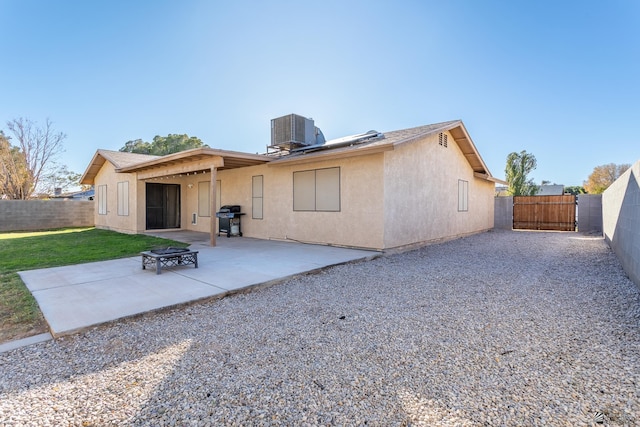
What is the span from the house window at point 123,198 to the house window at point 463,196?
13.6m

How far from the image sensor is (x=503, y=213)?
55.2ft

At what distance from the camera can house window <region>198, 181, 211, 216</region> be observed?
42.9 ft

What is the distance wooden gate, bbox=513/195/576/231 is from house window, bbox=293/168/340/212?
12464mm

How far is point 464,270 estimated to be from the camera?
624 cm

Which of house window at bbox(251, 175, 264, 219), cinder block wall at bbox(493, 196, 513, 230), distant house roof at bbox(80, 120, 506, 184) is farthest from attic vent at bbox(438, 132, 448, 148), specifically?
cinder block wall at bbox(493, 196, 513, 230)

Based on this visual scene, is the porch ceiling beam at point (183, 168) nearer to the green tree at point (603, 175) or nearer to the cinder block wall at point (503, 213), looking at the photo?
the cinder block wall at point (503, 213)

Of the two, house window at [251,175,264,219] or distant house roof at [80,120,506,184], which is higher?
distant house roof at [80,120,506,184]

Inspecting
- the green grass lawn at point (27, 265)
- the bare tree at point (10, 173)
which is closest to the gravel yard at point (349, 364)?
the green grass lawn at point (27, 265)

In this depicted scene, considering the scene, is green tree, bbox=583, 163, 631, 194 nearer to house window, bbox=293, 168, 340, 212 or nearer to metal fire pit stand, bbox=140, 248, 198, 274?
house window, bbox=293, 168, 340, 212

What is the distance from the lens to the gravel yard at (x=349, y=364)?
195 centimetres

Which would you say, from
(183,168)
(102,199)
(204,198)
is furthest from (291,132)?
(102,199)

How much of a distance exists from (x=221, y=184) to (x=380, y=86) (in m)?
7.28

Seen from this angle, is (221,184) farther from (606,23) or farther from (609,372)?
(606,23)

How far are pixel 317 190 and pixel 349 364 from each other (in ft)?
22.5
